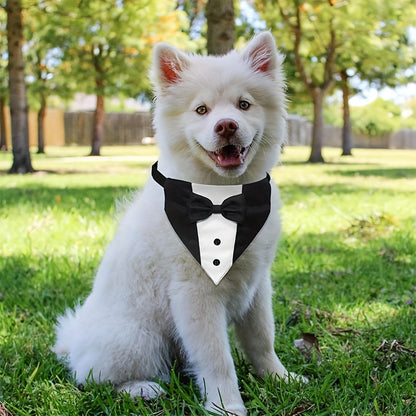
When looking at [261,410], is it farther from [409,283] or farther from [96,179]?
[96,179]

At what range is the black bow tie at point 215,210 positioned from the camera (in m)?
2.32

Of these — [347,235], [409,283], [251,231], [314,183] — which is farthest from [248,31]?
[251,231]

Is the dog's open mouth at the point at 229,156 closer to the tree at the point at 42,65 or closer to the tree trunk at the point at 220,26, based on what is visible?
the tree trunk at the point at 220,26

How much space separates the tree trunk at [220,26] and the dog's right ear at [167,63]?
4590 mm

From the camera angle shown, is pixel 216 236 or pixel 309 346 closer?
pixel 216 236

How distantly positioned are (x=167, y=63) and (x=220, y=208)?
673 mm

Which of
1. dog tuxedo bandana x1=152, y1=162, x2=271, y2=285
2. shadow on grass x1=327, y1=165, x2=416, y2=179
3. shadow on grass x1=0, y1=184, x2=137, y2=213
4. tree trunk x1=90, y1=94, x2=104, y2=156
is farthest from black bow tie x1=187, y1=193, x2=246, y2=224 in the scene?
tree trunk x1=90, y1=94, x2=104, y2=156

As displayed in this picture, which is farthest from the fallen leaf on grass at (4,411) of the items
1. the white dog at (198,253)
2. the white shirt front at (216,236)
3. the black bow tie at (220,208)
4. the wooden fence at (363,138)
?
the wooden fence at (363,138)

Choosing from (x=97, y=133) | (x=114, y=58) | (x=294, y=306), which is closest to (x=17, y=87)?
(x=114, y=58)

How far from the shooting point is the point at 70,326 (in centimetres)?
287

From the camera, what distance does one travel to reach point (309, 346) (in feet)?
9.58

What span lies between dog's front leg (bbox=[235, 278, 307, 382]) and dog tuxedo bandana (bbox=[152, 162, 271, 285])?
365mm

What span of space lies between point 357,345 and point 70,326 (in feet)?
4.93

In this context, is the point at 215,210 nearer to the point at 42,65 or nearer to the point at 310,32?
the point at 310,32
